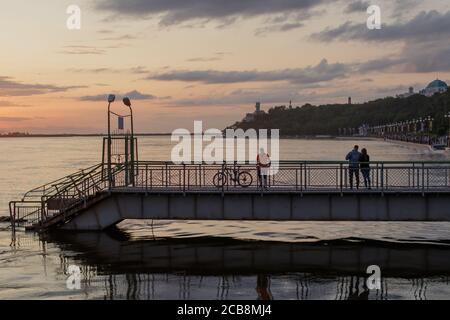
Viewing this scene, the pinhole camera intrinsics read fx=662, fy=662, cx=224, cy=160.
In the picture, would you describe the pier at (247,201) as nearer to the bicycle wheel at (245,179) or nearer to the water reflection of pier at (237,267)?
the bicycle wheel at (245,179)

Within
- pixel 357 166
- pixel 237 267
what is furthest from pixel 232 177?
pixel 237 267

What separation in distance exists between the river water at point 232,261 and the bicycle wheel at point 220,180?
2.53m

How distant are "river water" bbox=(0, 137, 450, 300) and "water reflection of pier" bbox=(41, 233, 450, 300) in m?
0.03

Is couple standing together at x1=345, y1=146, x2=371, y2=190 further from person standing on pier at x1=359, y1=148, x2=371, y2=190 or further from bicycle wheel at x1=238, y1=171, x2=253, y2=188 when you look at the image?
bicycle wheel at x1=238, y1=171, x2=253, y2=188

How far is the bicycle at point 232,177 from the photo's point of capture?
93.7 ft

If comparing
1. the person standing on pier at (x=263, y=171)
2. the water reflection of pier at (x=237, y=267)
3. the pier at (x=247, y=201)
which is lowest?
the water reflection of pier at (x=237, y=267)

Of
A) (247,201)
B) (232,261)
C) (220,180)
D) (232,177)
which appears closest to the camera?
(232,261)

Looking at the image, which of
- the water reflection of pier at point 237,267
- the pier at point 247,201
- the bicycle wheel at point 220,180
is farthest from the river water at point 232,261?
the bicycle wheel at point 220,180

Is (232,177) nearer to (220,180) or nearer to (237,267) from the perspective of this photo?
(220,180)

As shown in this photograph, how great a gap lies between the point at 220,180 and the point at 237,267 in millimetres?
6380

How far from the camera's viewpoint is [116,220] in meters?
29.6

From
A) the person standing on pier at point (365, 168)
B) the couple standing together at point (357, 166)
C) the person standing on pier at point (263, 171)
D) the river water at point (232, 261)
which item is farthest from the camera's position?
the person standing on pier at point (263, 171)

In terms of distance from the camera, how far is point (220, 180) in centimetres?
2933
